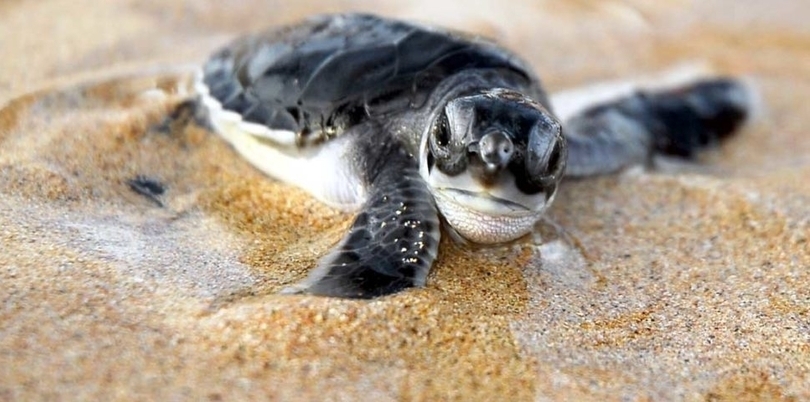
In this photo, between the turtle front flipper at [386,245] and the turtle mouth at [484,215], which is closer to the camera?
the turtle front flipper at [386,245]

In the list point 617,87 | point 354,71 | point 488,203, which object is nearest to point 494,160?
point 488,203

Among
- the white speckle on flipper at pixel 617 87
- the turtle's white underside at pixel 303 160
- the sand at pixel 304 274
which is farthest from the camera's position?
the white speckle on flipper at pixel 617 87

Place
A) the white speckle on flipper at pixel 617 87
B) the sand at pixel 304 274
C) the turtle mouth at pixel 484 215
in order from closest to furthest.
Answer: the sand at pixel 304 274
the turtle mouth at pixel 484 215
the white speckle on flipper at pixel 617 87

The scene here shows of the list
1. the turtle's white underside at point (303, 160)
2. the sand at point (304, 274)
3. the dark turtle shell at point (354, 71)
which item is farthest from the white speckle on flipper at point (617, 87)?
the turtle's white underside at point (303, 160)

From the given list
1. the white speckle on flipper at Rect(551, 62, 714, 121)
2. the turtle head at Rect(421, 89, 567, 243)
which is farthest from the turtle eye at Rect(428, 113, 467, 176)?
the white speckle on flipper at Rect(551, 62, 714, 121)

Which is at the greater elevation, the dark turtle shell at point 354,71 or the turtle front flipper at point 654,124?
the dark turtle shell at point 354,71

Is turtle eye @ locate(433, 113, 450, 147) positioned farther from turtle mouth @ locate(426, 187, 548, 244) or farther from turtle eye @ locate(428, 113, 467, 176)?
turtle mouth @ locate(426, 187, 548, 244)

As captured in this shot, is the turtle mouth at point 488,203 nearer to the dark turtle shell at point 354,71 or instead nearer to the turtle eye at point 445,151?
the turtle eye at point 445,151

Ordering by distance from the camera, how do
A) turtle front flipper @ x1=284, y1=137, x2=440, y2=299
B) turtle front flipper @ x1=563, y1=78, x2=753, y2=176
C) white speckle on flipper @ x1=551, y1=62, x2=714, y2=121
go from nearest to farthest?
1. turtle front flipper @ x1=284, y1=137, x2=440, y2=299
2. turtle front flipper @ x1=563, y1=78, x2=753, y2=176
3. white speckle on flipper @ x1=551, y1=62, x2=714, y2=121

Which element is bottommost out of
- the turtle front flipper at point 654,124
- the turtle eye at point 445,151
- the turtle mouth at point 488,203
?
the turtle front flipper at point 654,124
